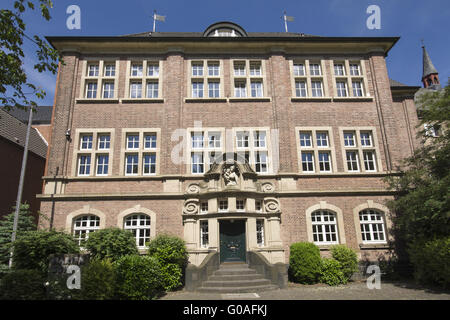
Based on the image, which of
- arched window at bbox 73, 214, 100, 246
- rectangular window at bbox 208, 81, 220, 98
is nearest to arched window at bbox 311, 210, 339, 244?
rectangular window at bbox 208, 81, 220, 98

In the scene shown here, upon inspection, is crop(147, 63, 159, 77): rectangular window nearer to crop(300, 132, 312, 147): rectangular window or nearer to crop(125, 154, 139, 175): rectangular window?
crop(125, 154, 139, 175): rectangular window

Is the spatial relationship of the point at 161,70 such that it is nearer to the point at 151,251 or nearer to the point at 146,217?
the point at 146,217

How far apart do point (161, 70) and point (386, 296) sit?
14.8m

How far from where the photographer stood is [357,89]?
52.5 ft

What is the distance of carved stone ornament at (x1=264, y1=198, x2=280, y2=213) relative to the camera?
13.1 metres

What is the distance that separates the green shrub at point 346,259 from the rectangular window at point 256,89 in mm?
8981

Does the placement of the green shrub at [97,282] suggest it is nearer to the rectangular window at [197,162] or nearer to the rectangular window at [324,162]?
the rectangular window at [197,162]

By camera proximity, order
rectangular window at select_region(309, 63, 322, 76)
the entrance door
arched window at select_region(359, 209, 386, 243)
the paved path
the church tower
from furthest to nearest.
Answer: the church tower
rectangular window at select_region(309, 63, 322, 76)
arched window at select_region(359, 209, 386, 243)
the entrance door
the paved path

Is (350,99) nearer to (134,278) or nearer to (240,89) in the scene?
(240,89)

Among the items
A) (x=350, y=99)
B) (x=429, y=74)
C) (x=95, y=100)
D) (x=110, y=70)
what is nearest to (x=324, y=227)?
(x=350, y=99)

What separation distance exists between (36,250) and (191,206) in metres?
6.20

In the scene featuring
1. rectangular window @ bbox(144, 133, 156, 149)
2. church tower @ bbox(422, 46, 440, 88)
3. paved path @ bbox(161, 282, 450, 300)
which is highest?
church tower @ bbox(422, 46, 440, 88)

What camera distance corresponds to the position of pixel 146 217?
13250 mm

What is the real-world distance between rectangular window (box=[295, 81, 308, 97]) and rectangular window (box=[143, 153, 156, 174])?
900 centimetres
